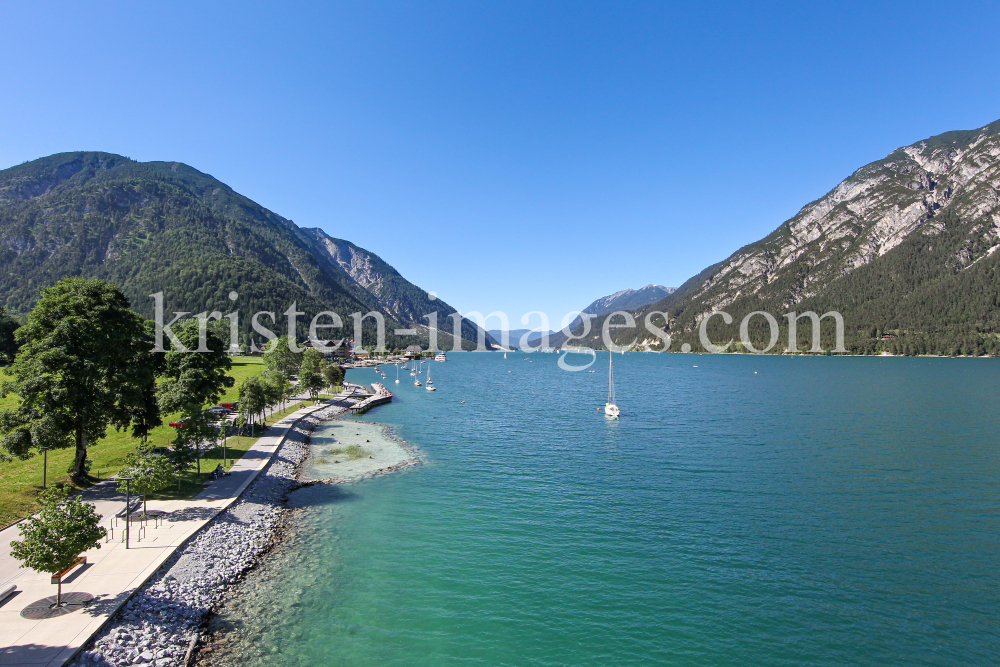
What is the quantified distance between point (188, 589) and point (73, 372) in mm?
16909

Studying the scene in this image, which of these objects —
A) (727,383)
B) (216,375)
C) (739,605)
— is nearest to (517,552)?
(739,605)

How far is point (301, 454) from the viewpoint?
49750 millimetres

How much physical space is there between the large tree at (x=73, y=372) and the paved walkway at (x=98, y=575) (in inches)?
179

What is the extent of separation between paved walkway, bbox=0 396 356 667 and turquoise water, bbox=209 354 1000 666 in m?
4.71

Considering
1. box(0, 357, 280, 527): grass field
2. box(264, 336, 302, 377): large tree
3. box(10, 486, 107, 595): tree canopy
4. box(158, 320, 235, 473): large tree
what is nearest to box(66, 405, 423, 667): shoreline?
box(10, 486, 107, 595): tree canopy

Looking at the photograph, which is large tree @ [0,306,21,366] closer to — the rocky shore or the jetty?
the jetty

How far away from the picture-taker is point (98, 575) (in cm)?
1953

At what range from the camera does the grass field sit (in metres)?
26.1

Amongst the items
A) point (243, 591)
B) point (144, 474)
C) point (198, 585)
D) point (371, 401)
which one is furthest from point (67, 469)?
point (371, 401)

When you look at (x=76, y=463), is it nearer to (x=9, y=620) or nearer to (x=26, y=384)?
(x=26, y=384)

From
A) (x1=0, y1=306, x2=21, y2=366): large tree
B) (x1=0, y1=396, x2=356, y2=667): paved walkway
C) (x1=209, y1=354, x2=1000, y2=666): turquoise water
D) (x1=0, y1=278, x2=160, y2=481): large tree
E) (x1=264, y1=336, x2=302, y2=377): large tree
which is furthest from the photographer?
(x1=264, y1=336, x2=302, y2=377): large tree

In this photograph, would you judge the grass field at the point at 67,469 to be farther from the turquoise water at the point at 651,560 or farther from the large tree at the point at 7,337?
the large tree at the point at 7,337

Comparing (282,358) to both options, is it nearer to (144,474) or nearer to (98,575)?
(144,474)

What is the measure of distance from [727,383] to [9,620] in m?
138
